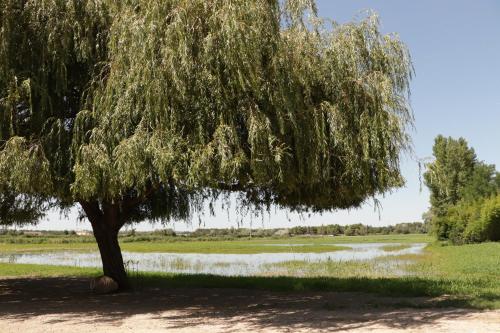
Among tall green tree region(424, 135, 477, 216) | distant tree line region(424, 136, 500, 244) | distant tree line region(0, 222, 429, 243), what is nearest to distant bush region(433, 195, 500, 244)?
distant tree line region(424, 136, 500, 244)

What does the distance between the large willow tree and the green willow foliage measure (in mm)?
27

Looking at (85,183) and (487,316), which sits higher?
(85,183)

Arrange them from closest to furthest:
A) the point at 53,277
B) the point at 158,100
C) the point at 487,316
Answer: the point at 158,100 → the point at 487,316 → the point at 53,277

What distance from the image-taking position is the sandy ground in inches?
385

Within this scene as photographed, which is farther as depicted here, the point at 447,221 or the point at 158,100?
the point at 447,221

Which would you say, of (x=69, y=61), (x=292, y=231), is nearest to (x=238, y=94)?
(x=69, y=61)

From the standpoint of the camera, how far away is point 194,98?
984 cm

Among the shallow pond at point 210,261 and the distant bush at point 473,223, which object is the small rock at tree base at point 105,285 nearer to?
the shallow pond at point 210,261

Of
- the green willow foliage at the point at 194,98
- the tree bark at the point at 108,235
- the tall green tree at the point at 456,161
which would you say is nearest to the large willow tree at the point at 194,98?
the green willow foliage at the point at 194,98

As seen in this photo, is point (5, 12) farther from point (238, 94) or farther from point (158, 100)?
point (238, 94)

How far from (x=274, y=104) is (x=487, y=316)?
6213 mm

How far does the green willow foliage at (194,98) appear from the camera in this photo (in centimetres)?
960

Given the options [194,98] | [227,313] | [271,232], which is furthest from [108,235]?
[271,232]

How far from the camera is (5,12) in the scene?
35.2 ft
